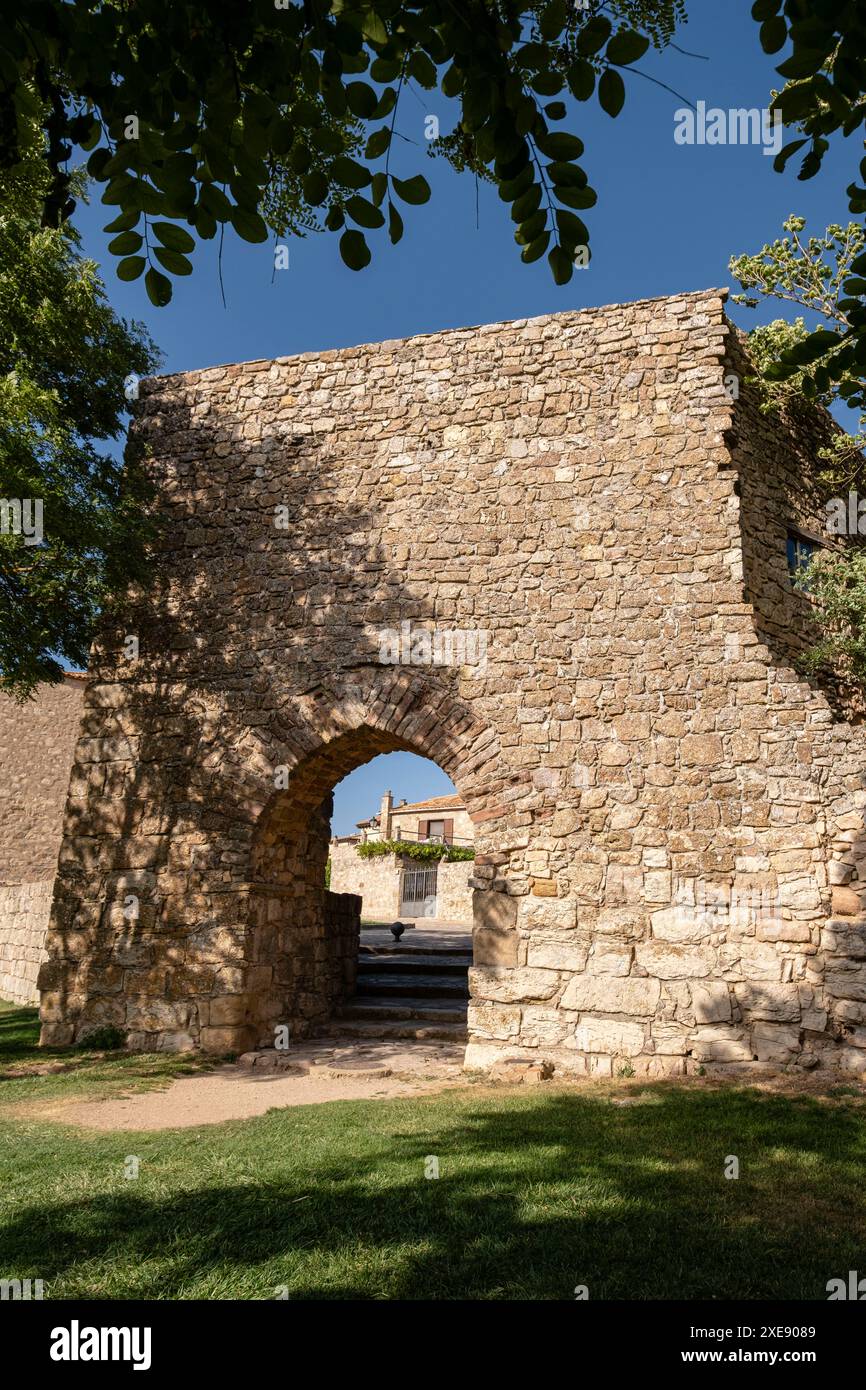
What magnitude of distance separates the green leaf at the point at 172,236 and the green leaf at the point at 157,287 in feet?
0.34

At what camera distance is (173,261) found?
2934mm

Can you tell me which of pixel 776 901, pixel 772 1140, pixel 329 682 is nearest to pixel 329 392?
pixel 329 682

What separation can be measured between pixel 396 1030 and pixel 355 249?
8513 millimetres

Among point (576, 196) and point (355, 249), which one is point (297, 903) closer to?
point (355, 249)

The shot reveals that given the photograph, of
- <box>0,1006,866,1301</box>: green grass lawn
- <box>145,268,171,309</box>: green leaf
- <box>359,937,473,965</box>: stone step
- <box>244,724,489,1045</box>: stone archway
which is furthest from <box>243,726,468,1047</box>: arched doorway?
<box>145,268,171,309</box>: green leaf

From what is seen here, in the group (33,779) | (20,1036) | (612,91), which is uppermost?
(612,91)

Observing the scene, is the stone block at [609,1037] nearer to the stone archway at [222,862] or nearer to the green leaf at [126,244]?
the stone archway at [222,862]

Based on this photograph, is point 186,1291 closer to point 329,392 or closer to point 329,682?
point 329,682

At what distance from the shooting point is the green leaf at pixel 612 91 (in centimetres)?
273

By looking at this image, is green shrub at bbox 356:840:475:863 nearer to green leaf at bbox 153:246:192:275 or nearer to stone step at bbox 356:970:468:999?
stone step at bbox 356:970:468:999

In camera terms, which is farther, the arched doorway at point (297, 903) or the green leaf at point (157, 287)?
the arched doorway at point (297, 903)

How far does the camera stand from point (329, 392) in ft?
33.1

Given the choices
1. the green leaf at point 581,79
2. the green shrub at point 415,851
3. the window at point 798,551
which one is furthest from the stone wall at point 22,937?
the green leaf at point 581,79

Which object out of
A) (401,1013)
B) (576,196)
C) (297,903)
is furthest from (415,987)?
(576,196)
